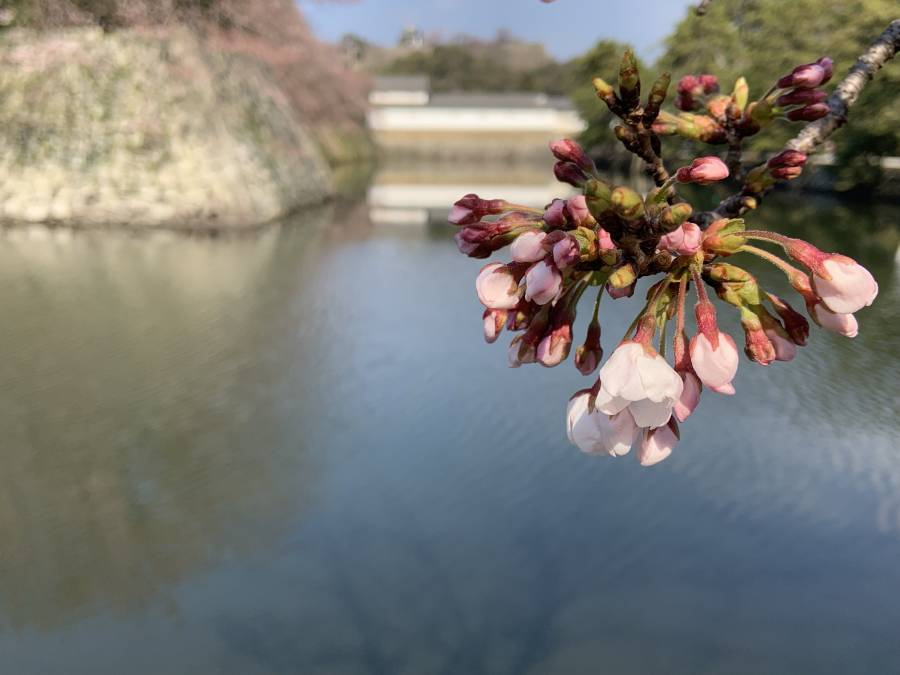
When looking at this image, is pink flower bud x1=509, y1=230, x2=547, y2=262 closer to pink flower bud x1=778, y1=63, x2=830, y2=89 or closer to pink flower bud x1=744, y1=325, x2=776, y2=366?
pink flower bud x1=744, y1=325, x2=776, y2=366

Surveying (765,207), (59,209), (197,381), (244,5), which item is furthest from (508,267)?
(244,5)

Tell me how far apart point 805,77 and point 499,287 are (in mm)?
413

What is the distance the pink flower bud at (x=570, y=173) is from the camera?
0.68 meters

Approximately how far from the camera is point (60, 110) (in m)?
9.19

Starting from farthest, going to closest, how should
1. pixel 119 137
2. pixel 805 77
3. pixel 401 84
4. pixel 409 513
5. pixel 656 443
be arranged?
pixel 401 84 < pixel 119 137 < pixel 409 513 < pixel 805 77 < pixel 656 443

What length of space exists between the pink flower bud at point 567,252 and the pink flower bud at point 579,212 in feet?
0.08

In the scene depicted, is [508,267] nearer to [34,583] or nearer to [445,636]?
[445,636]

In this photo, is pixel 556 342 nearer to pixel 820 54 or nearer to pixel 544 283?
pixel 544 283

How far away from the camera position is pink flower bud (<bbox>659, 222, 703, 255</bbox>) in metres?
0.58

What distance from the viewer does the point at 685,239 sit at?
1.91 ft

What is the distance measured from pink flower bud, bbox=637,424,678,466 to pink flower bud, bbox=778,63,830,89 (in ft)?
1.31

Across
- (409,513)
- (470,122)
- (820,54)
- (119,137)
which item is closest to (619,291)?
(409,513)

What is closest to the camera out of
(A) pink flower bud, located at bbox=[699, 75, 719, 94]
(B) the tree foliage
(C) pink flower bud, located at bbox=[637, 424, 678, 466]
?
(C) pink flower bud, located at bbox=[637, 424, 678, 466]

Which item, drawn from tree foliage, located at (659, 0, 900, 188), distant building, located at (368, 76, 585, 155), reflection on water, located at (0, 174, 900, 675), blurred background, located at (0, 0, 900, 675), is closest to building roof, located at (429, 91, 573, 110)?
distant building, located at (368, 76, 585, 155)
